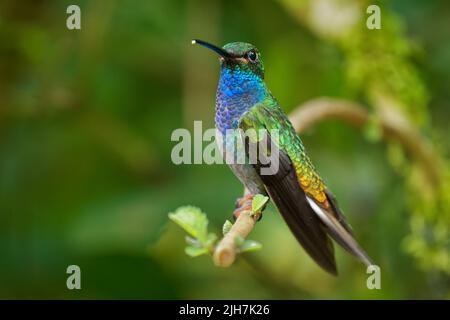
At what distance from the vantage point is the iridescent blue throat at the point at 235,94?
1951 millimetres

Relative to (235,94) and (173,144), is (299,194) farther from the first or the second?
(173,144)

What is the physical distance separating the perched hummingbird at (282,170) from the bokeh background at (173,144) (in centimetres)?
85

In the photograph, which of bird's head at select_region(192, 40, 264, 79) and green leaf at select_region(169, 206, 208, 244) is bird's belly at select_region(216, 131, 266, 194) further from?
green leaf at select_region(169, 206, 208, 244)

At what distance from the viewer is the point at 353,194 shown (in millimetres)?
3131

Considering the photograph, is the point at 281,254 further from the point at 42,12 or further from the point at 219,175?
the point at 42,12

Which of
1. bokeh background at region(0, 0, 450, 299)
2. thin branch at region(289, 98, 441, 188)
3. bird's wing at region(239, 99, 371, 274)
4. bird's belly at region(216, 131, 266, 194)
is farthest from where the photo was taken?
bokeh background at region(0, 0, 450, 299)

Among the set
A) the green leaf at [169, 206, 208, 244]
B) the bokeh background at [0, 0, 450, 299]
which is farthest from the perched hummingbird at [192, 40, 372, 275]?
the bokeh background at [0, 0, 450, 299]

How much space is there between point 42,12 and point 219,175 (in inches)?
55.0

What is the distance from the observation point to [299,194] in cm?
187

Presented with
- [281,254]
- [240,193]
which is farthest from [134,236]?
[281,254]

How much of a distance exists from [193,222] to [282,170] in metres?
0.79

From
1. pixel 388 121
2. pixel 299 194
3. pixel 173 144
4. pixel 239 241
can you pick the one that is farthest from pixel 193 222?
pixel 173 144

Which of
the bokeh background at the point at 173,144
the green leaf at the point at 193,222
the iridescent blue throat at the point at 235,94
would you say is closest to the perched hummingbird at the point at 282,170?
the iridescent blue throat at the point at 235,94

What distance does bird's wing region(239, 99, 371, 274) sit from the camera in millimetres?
1826
